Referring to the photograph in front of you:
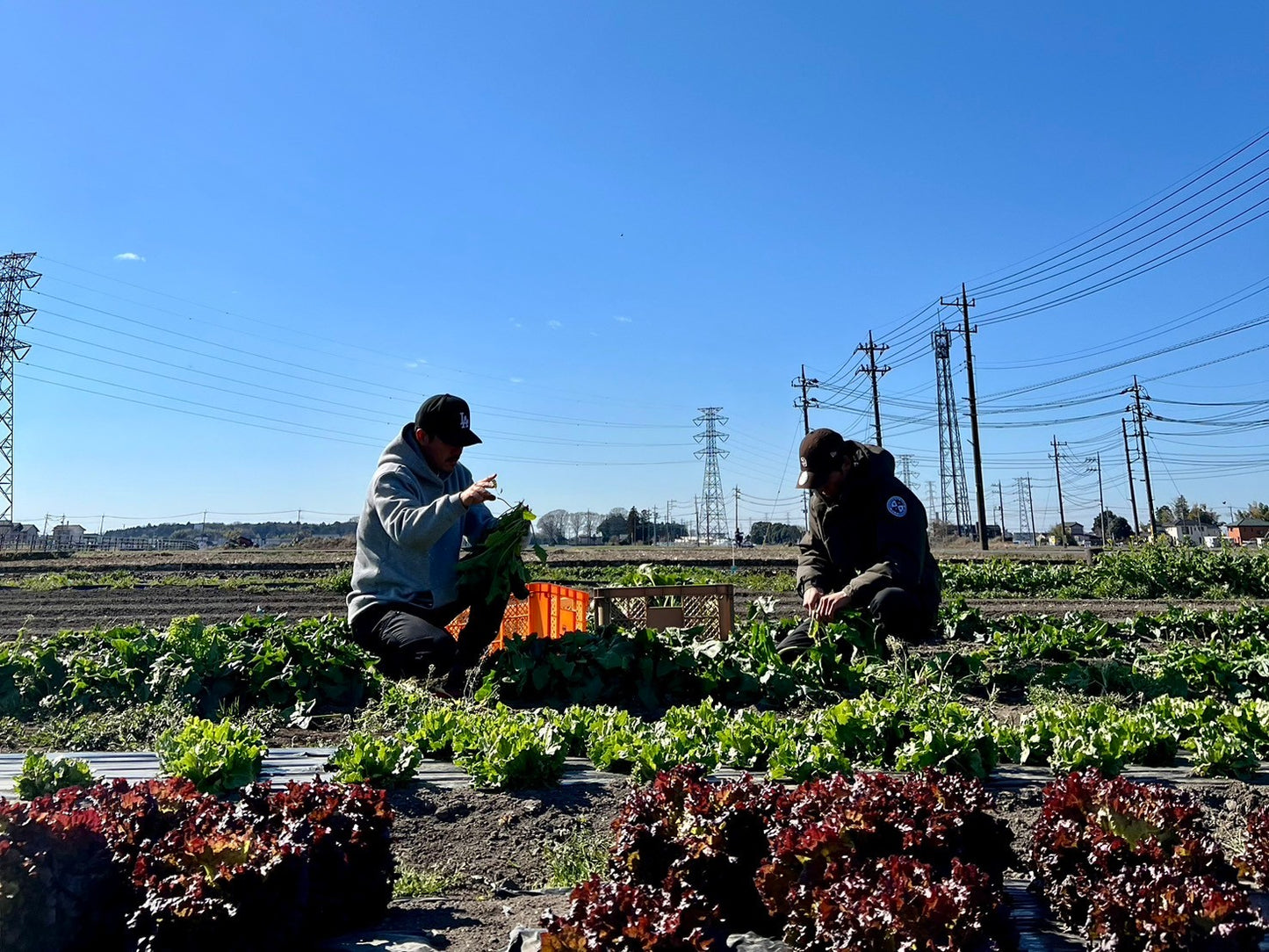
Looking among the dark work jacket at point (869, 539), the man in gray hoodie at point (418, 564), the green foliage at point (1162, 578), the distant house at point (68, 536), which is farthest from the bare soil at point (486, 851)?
the distant house at point (68, 536)

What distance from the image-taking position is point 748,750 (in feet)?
13.9

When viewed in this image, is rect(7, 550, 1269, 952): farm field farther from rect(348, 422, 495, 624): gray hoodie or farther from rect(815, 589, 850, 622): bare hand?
rect(348, 422, 495, 624): gray hoodie

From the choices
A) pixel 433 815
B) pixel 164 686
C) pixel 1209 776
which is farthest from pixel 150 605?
pixel 1209 776

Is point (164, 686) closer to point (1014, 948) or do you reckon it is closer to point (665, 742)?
point (665, 742)

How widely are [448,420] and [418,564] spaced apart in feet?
3.22

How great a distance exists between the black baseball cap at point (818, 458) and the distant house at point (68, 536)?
2159 inches

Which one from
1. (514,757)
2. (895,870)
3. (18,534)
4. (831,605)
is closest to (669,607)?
(831,605)

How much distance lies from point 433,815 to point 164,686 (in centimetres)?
310

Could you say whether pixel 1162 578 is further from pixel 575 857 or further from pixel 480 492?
pixel 575 857

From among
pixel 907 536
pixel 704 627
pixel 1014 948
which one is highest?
pixel 907 536

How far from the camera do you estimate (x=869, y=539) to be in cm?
729

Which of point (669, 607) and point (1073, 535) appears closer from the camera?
point (669, 607)

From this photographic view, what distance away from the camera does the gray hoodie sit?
20.3ft

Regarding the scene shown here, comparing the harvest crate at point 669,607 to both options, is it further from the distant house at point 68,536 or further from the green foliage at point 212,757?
the distant house at point 68,536
